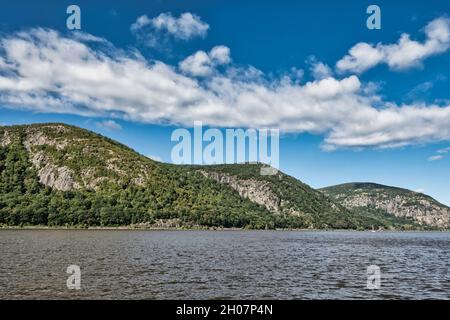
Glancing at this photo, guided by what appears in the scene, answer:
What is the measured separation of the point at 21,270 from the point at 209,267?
24.6m

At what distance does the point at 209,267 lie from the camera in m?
62.2

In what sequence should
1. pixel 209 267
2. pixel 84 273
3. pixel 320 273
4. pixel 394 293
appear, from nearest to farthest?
pixel 394 293 → pixel 84 273 → pixel 320 273 → pixel 209 267

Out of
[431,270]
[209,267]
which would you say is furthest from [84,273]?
[431,270]

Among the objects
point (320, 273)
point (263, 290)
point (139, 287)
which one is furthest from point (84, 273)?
point (320, 273)
